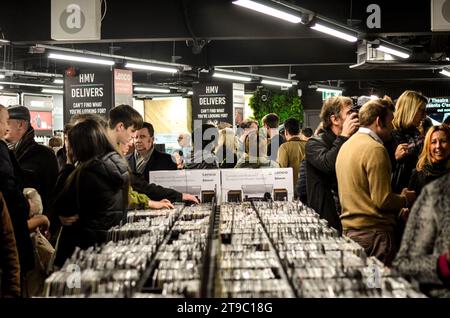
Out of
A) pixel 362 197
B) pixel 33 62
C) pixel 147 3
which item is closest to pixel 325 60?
pixel 147 3

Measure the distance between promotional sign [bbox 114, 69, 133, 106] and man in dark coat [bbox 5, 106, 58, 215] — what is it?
6039 millimetres

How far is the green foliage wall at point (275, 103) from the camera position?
21.8 metres

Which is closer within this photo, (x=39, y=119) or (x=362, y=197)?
(x=362, y=197)

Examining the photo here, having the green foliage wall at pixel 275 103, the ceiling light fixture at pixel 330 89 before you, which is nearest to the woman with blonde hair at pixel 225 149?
the green foliage wall at pixel 275 103

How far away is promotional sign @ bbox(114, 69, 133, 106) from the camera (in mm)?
12570

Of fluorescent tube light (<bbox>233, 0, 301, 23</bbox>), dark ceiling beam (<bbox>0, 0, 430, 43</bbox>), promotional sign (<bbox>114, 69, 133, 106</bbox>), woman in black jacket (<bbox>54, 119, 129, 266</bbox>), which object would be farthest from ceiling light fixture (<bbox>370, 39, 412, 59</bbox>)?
woman in black jacket (<bbox>54, 119, 129, 266</bbox>)

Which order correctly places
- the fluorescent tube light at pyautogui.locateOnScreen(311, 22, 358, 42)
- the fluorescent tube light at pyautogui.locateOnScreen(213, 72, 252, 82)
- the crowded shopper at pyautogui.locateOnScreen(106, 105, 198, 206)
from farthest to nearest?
the fluorescent tube light at pyautogui.locateOnScreen(213, 72, 252, 82) < the fluorescent tube light at pyautogui.locateOnScreen(311, 22, 358, 42) < the crowded shopper at pyautogui.locateOnScreen(106, 105, 198, 206)

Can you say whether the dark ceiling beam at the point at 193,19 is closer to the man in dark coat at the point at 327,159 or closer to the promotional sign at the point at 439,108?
the man in dark coat at the point at 327,159

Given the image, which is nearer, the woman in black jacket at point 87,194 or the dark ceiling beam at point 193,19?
the woman in black jacket at point 87,194

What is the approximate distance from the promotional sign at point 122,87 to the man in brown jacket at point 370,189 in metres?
8.45

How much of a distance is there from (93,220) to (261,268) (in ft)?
5.74

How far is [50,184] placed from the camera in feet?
21.5

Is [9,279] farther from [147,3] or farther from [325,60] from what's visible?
[325,60]

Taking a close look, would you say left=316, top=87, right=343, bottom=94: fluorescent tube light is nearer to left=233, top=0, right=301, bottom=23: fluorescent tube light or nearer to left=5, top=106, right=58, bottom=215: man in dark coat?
left=233, top=0, right=301, bottom=23: fluorescent tube light
